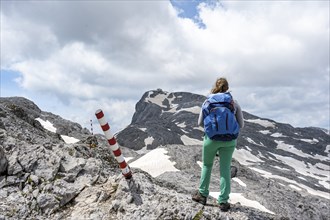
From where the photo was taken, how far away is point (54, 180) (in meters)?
11.2

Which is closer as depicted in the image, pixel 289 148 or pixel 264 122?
pixel 289 148

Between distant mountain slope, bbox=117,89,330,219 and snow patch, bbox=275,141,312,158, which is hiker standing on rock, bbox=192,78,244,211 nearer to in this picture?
distant mountain slope, bbox=117,89,330,219

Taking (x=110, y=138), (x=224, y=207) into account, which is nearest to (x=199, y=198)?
(x=224, y=207)

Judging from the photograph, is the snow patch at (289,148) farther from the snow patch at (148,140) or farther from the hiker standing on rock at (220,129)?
the hiker standing on rock at (220,129)

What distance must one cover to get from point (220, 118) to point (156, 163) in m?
32.9

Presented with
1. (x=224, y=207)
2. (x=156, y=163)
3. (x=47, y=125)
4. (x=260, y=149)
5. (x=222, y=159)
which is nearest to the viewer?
(x=224, y=207)

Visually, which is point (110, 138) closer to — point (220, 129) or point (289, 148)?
point (220, 129)

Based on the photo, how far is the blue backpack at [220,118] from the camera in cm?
1062

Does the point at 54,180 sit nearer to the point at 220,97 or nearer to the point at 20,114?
the point at 220,97

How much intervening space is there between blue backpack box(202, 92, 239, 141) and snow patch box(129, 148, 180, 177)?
28.5 meters

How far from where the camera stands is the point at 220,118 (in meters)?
10.6

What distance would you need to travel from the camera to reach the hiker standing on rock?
34.9 feet

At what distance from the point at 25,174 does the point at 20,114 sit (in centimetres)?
1129

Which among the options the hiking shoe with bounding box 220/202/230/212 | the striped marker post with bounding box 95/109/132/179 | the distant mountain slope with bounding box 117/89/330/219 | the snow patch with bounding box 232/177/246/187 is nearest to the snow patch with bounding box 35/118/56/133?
the distant mountain slope with bounding box 117/89/330/219
